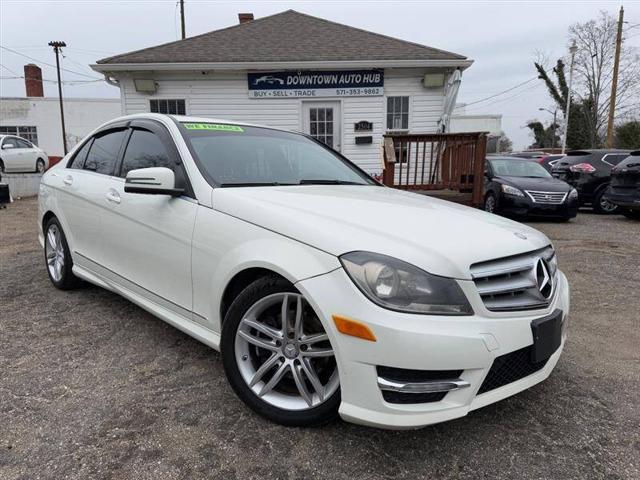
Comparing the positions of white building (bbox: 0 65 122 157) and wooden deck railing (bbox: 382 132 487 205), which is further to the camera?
white building (bbox: 0 65 122 157)

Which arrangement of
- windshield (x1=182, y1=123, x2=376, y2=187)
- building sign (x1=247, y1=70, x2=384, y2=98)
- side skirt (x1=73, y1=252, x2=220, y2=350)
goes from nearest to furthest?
side skirt (x1=73, y1=252, x2=220, y2=350) < windshield (x1=182, y1=123, x2=376, y2=187) < building sign (x1=247, y1=70, x2=384, y2=98)

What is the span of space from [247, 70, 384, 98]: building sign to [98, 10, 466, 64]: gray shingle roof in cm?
37

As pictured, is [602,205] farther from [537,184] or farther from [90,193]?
[90,193]

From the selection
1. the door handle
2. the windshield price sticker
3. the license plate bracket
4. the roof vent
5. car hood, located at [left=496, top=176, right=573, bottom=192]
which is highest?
the roof vent

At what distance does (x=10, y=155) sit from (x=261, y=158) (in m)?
16.8

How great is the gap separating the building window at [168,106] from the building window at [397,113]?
4.71 m

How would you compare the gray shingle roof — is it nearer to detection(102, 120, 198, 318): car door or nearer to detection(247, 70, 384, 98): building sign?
detection(247, 70, 384, 98): building sign

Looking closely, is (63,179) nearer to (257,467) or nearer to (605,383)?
(257,467)

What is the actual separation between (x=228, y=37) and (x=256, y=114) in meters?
2.49

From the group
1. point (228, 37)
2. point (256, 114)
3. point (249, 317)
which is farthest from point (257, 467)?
point (228, 37)

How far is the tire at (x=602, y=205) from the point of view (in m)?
10.4

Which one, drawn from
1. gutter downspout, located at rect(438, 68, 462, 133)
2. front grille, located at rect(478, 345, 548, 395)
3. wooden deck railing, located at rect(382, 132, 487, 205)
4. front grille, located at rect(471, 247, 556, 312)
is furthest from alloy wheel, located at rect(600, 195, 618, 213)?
front grille, located at rect(478, 345, 548, 395)

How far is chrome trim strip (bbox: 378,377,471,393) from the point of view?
181 cm

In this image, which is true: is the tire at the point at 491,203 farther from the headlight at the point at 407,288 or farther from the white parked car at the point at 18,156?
the white parked car at the point at 18,156
